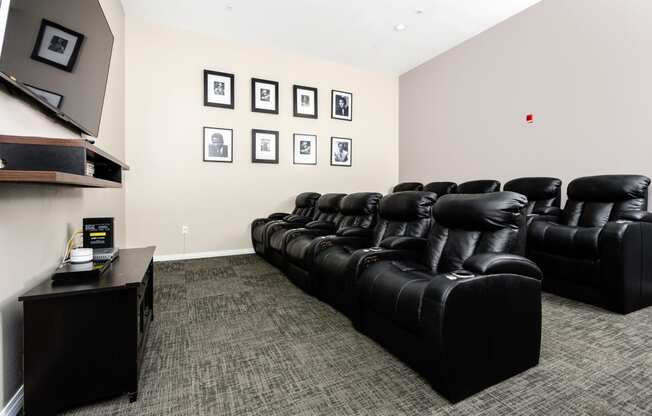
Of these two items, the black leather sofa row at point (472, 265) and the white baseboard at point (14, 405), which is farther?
the black leather sofa row at point (472, 265)

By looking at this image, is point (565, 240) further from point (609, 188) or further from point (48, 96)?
point (48, 96)

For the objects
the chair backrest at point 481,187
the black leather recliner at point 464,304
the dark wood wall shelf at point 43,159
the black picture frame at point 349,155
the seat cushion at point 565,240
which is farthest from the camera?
the black picture frame at point 349,155

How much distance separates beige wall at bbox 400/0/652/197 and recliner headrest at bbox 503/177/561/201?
415mm

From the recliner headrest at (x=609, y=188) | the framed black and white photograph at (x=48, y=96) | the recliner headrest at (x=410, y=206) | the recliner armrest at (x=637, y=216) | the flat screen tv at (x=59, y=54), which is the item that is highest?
the flat screen tv at (x=59, y=54)

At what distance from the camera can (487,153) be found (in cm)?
474

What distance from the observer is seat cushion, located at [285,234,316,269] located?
2.96 meters

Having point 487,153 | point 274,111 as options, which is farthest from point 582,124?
point 274,111

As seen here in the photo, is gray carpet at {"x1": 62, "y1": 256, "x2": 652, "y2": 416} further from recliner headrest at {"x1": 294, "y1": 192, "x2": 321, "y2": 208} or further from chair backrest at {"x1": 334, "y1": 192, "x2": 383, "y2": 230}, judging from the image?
recliner headrest at {"x1": 294, "y1": 192, "x2": 321, "y2": 208}

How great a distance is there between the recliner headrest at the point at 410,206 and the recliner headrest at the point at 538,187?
5.98 ft

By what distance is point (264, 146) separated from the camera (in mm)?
5141

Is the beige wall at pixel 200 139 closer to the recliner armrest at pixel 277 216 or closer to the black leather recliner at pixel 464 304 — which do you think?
the recliner armrest at pixel 277 216

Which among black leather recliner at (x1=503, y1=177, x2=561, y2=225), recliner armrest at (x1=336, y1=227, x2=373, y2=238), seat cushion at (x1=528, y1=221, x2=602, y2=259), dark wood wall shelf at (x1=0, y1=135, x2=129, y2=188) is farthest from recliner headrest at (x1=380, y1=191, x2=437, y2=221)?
dark wood wall shelf at (x1=0, y1=135, x2=129, y2=188)

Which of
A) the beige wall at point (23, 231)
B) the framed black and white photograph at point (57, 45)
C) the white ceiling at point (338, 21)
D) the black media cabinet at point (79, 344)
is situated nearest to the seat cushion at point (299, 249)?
the black media cabinet at point (79, 344)

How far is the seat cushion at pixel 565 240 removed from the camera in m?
2.55
